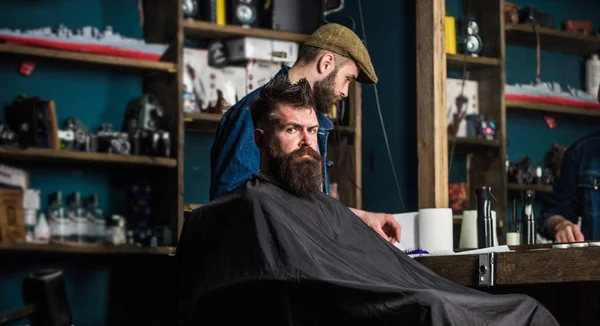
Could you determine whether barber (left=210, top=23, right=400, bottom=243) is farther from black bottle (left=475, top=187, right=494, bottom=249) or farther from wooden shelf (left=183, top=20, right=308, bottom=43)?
wooden shelf (left=183, top=20, right=308, bottom=43)

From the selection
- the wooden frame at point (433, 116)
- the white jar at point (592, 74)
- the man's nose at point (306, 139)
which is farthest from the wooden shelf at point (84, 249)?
the white jar at point (592, 74)

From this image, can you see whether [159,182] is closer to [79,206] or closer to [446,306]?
[79,206]

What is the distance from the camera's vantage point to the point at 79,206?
455 centimetres

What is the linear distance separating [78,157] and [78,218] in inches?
12.6

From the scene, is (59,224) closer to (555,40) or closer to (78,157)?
(78,157)

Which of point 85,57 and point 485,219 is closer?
point 485,219

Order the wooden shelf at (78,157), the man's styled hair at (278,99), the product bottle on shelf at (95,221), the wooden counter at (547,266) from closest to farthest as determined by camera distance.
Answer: the wooden counter at (547,266) → the man's styled hair at (278,99) → the wooden shelf at (78,157) → the product bottle on shelf at (95,221)

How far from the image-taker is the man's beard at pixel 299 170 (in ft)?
9.30

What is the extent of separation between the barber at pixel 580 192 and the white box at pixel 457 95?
0.60 m

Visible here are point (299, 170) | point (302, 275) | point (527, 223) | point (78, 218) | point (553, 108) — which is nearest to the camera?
point (302, 275)

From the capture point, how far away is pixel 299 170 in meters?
2.83

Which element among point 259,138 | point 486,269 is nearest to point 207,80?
point 259,138

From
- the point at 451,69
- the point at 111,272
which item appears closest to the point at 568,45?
the point at 451,69

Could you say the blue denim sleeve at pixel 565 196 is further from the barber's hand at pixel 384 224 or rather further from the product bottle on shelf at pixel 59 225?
the product bottle on shelf at pixel 59 225
